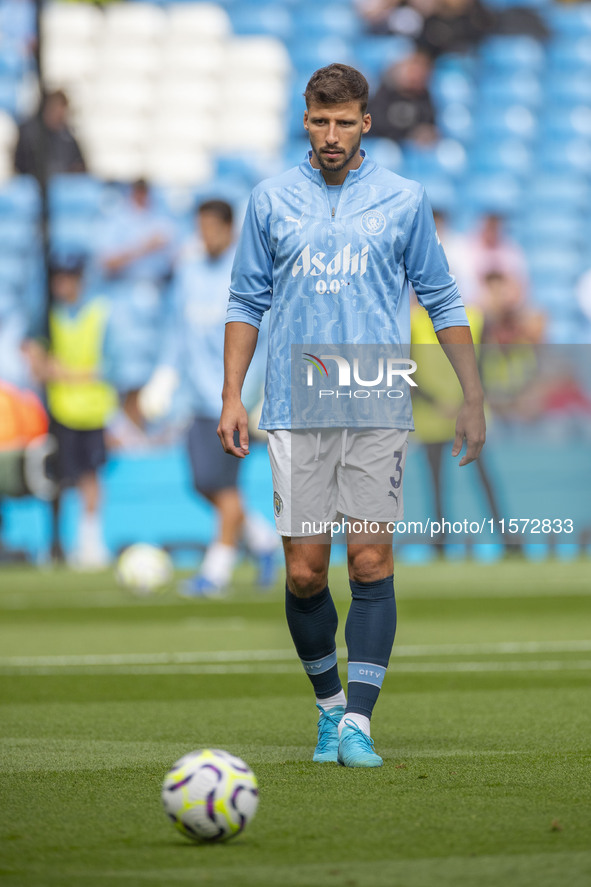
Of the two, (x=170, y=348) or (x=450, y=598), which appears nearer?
(x=450, y=598)

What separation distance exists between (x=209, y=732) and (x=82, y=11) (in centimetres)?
1716

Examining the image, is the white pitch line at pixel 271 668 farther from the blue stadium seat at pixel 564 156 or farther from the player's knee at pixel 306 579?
the blue stadium seat at pixel 564 156

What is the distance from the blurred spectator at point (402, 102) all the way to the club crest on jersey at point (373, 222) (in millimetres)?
14816

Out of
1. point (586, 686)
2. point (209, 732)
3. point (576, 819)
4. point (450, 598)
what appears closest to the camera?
point (576, 819)

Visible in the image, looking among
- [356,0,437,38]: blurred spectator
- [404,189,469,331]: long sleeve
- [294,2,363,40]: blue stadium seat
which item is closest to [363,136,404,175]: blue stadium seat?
[356,0,437,38]: blurred spectator

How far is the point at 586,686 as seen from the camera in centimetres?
605

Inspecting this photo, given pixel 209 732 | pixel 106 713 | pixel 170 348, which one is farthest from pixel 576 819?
pixel 170 348

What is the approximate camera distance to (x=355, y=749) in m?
3.97

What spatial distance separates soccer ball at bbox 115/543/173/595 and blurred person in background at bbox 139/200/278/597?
218 mm

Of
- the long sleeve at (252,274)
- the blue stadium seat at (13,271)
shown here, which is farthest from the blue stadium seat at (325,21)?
the long sleeve at (252,274)

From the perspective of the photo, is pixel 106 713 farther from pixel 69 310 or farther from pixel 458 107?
pixel 458 107

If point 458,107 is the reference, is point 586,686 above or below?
below

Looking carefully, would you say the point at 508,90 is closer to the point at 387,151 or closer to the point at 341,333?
the point at 387,151

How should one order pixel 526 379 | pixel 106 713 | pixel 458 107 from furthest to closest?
pixel 458 107, pixel 526 379, pixel 106 713
